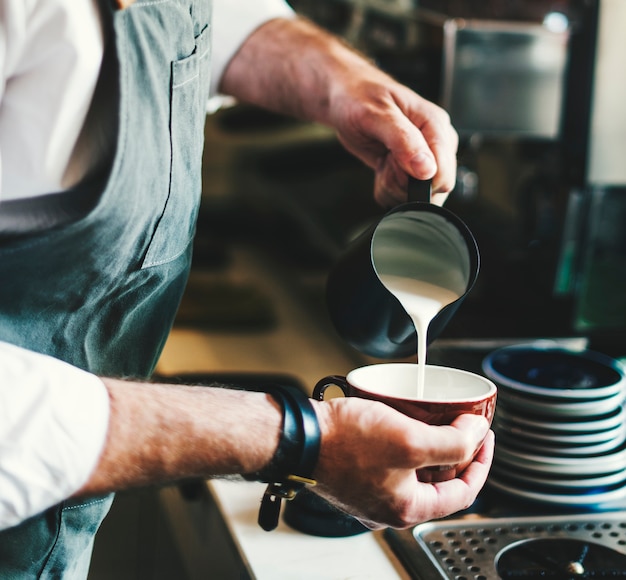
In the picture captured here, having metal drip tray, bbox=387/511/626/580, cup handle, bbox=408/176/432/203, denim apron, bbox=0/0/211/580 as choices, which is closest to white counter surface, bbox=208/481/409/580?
metal drip tray, bbox=387/511/626/580

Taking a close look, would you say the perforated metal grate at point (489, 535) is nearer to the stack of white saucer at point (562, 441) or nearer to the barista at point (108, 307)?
the stack of white saucer at point (562, 441)

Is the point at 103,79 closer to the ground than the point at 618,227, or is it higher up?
higher up

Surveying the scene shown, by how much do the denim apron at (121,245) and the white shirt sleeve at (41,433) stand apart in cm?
11

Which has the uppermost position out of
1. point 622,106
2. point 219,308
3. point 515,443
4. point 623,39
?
point 623,39

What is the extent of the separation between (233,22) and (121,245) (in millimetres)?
533

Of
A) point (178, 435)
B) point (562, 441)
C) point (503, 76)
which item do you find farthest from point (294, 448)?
point (503, 76)

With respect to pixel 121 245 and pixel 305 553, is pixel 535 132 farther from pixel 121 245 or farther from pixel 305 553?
pixel 121 245

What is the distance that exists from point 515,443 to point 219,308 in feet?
3.44

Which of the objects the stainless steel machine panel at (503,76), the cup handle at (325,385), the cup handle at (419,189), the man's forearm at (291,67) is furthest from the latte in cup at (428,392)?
the stainless steel machine panel at (503,76)

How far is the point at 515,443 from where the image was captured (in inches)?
46.1

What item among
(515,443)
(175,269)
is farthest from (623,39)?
(175,269)

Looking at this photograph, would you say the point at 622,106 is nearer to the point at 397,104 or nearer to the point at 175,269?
the point at 397,104

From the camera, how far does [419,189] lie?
99 cm

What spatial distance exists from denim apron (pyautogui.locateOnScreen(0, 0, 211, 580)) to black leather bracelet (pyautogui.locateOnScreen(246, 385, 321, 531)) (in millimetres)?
202
